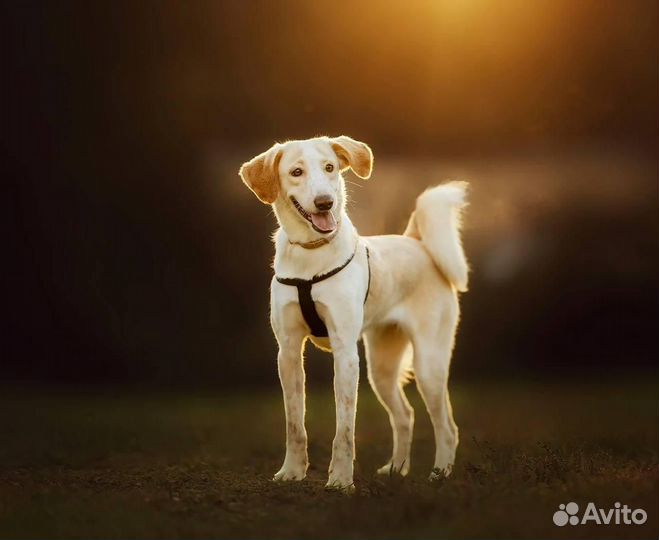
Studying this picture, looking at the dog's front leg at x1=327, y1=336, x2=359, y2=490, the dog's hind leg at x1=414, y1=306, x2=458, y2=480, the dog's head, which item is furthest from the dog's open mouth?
the dog's hind leg at x1=414, y1=306, x2=458, y2=480

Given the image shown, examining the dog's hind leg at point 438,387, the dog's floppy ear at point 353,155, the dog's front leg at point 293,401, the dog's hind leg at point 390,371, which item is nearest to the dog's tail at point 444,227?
the dog's hind leg at point 438,387

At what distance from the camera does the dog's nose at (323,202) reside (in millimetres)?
6438

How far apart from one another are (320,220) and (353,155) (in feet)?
1.89

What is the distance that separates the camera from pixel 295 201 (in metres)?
6.68

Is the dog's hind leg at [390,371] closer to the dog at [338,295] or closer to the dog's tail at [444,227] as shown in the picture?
the dog at [338,295]

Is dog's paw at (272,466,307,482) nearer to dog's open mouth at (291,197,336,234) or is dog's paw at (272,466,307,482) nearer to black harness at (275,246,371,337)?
black harness at (275,246,371,337)

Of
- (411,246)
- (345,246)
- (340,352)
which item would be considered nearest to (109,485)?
(340,352)

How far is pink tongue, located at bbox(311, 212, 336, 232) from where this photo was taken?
6.57m

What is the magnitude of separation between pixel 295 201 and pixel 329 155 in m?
0.37

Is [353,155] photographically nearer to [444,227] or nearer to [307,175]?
[307,175]

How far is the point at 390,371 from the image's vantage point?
320 inches

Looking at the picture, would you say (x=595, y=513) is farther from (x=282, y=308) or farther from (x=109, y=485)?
(x=109, y=485)

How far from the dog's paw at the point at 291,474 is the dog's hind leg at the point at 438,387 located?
1.30 m

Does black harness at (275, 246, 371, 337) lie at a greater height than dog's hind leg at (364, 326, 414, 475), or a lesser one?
greater
